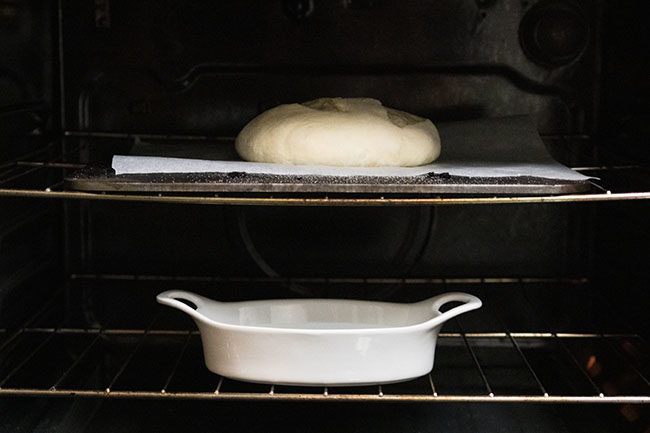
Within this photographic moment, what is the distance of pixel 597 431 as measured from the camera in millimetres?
1279

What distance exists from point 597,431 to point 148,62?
0.94m

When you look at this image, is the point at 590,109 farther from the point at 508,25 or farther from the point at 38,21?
the point at 38,21

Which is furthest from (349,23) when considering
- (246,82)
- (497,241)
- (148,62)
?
(497,241)

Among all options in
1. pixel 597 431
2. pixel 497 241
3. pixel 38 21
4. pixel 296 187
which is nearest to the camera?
pixel 296 187

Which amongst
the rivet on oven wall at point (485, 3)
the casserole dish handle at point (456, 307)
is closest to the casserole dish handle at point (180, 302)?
the casserole dish handle at point (456, 307)

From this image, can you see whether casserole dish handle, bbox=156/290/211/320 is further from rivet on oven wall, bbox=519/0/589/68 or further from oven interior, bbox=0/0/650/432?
rivet on oven wall, bbox=519/0/589/68

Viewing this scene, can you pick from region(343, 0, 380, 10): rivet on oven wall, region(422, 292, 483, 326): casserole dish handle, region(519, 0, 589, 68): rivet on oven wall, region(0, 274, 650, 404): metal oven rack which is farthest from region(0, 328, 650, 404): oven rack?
region(343, 0, 380, 10): rivet on oven wall

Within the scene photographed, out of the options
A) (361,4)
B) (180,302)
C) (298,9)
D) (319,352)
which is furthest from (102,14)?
(319,352)

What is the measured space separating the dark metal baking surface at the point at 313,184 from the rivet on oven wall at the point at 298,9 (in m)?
0.42

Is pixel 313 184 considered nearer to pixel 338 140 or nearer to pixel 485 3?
pixel 338 140

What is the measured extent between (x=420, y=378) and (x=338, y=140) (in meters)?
0.42

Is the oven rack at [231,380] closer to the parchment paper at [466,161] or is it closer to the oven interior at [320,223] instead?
the oven interior at [320,223]

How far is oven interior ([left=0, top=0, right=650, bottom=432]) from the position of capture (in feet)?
4.45

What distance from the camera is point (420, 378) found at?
141 centimetres
